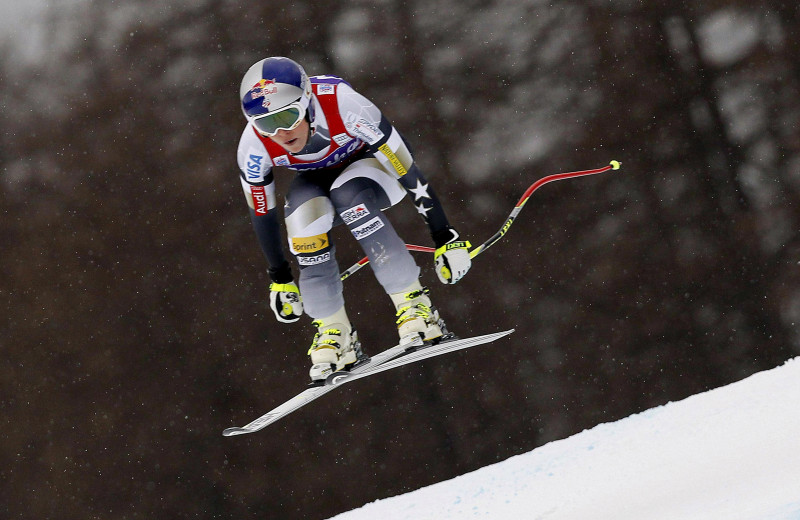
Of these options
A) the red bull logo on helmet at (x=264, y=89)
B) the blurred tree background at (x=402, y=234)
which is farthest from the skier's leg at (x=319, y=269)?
the blurred tree background at (x=402, y=234)

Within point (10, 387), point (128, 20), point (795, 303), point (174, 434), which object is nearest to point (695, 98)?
point (795, 303)

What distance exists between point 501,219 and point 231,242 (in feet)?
11.8

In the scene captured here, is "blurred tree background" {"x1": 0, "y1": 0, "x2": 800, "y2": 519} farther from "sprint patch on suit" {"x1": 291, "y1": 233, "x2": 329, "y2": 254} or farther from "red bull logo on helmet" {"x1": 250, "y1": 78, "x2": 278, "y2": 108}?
"red bull logo on helmet" {"x1": 250, "y1": 78, "x2": 278, "y2": 108}

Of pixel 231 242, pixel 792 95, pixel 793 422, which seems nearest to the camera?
pixel 793 422

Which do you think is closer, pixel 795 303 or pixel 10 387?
pixel 10 387

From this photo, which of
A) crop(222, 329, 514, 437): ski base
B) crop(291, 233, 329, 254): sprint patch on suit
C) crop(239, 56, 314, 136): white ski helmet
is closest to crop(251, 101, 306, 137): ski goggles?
crop(239, 56, 314, 136): white ski helmet

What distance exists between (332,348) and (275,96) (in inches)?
58.3

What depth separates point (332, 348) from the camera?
4590 millimetres

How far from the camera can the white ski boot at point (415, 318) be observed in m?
4.57

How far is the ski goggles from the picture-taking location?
4.08m

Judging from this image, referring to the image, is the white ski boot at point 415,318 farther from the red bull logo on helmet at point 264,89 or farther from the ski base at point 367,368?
the red bull logo on helmet at point 264,89

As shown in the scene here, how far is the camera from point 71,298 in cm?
1040

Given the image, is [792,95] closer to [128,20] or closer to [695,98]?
[695,98]

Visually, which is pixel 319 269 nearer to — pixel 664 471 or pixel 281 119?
Result: pixel 281 119
